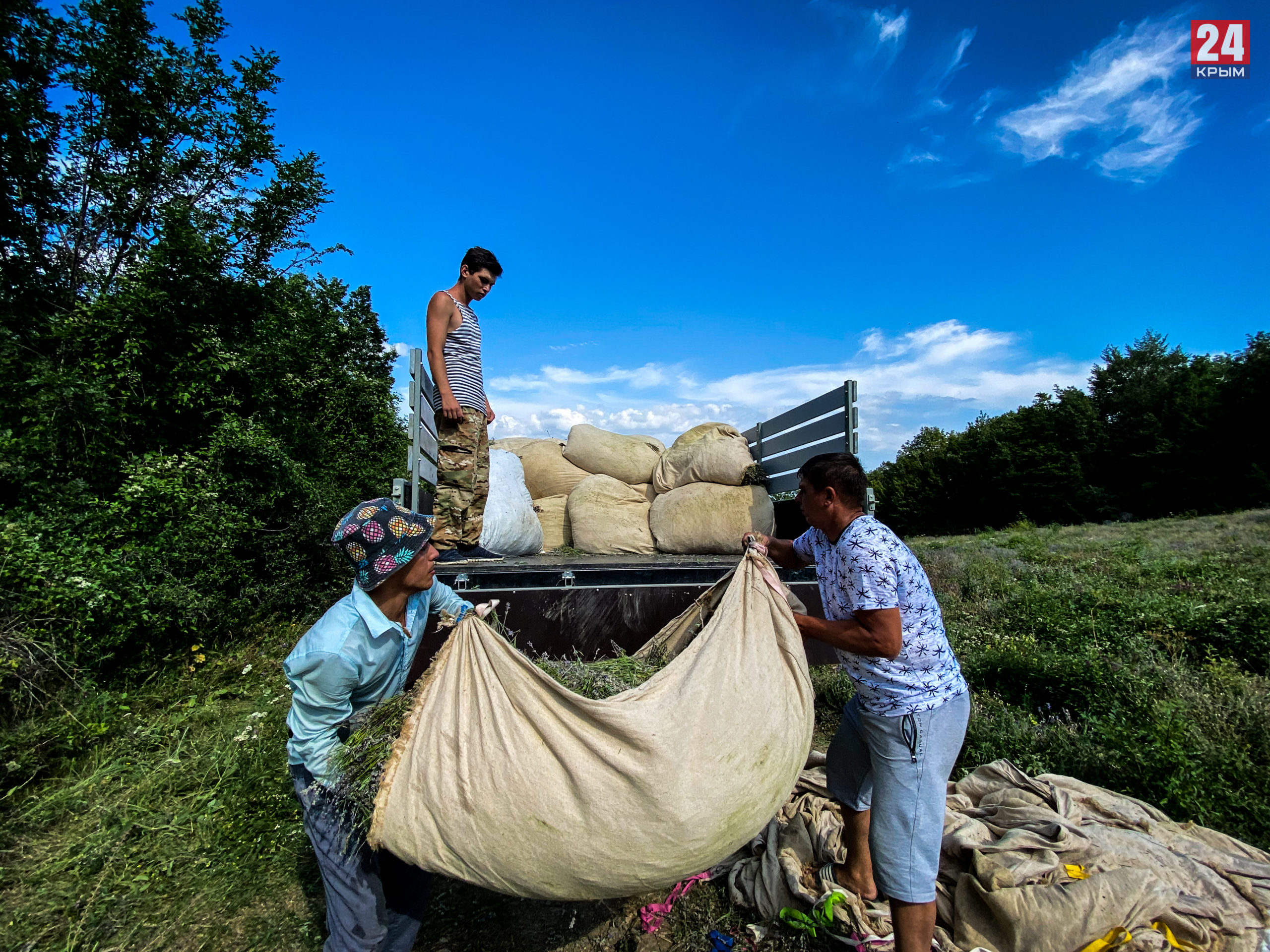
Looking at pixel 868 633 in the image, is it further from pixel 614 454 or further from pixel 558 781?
pixel 614 454

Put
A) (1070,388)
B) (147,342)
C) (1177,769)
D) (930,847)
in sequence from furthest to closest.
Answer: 1. (1070,388)
2. (147,342)
3. (1177,769)
4. (930,847)

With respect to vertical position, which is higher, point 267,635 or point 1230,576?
point 1230,576

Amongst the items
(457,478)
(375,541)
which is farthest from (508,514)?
(375,541)

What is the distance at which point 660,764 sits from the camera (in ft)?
5.07

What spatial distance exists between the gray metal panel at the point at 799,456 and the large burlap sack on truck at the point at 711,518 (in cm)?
25

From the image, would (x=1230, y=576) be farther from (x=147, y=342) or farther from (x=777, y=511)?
(x=147, y=342)

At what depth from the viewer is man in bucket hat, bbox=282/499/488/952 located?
1.63 meters

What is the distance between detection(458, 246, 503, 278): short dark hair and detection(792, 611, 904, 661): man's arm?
9.01 feet

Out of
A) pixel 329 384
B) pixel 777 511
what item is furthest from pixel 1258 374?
pixel 329 384

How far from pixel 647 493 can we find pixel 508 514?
144 centimetres

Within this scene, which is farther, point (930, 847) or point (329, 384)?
point (329, 384)

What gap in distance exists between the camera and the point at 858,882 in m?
2.30

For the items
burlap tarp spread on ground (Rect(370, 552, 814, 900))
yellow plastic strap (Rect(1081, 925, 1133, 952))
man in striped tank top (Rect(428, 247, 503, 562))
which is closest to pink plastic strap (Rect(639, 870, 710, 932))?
burlap tarp spread on ground (Rect(370, 552, 814, 900))

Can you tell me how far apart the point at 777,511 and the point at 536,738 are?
300 cm
